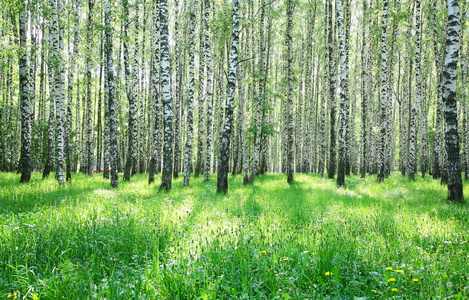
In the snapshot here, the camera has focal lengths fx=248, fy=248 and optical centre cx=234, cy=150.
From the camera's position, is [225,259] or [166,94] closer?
[225,259]

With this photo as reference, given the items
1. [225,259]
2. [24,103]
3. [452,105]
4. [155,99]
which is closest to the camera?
[225,259]

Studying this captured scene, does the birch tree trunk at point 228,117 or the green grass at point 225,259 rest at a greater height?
the birch tree trunk at point 228,117

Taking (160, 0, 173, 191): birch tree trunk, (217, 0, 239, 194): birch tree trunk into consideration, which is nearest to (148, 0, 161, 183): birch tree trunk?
(160, 0, 173, 191): birch tree trunk

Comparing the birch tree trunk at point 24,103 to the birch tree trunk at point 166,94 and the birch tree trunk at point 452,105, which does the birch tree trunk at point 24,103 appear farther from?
the birch tree trunk at point 452,105

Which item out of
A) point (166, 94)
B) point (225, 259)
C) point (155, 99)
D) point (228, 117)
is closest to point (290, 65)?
point (228, 117)

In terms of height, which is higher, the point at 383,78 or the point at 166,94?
the point at 383,78

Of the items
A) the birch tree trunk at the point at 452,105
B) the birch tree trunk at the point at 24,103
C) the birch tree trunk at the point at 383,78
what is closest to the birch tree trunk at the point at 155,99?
the birch tree trunk at the point at 24,103

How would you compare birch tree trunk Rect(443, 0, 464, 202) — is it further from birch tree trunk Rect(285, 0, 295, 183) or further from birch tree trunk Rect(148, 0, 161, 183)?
birch tree trunk Rect(148, 0, 161, 183)

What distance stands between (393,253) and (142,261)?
350 centimetres

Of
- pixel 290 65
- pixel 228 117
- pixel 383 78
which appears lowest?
pixel 228 117

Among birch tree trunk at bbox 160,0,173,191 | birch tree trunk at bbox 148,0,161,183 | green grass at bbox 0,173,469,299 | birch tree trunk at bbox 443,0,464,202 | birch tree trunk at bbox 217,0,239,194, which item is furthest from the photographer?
birch tree trunk at bbox 148,0,161,183

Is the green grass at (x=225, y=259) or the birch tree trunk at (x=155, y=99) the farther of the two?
the birch tree trunk at (x=155, y=99)

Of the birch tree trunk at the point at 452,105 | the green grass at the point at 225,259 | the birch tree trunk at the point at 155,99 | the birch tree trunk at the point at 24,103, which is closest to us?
the green grass at the point at 225,259

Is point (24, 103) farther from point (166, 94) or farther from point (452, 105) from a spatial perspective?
point (452, 105)
